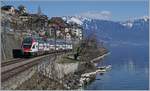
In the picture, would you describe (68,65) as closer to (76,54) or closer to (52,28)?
(76,54)

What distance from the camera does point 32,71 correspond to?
93.1 ft

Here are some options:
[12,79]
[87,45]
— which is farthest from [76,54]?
[12,79]

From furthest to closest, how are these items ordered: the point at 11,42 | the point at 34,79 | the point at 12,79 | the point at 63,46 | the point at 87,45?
the point at 87,45, the point at 63,46, the point at 11,42, the point at 34,79, the point at 12,79

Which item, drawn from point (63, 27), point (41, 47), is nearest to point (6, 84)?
point (41, 47)

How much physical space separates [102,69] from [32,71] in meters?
53.9

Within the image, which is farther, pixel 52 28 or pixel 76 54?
pixel 52 28

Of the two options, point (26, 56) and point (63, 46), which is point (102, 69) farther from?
point (26, 56)

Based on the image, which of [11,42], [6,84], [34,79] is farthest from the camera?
[11,42]

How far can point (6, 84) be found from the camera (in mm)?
21188

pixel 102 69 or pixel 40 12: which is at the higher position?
pixel 40 12

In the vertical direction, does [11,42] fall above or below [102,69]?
above

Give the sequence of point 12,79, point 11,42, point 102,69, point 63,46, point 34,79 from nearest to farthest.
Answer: point 12,79, point 34,79, point 11,42, point 63,46, point 102,69

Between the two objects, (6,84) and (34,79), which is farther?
(34,79)

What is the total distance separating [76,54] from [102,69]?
22.8ft
